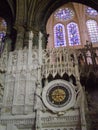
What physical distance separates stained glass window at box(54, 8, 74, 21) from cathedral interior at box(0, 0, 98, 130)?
7519 millimetres

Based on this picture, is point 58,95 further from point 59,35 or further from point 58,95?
point 59,35

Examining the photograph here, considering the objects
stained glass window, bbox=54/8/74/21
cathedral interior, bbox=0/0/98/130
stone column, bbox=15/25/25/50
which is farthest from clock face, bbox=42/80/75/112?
stained glass window, bbox=54/8/74/21

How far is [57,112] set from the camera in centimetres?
816

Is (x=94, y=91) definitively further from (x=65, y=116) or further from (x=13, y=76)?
(x=13, y=76)

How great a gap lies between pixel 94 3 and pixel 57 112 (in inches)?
309

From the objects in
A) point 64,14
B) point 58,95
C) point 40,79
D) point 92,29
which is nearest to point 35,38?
point 40,79

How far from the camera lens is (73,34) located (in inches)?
769

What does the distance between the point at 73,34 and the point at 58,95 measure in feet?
38.7

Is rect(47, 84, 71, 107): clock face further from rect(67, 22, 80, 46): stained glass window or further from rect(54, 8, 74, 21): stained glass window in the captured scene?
rect(54, 8, 74, 21): stained glass window

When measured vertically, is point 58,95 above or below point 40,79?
below

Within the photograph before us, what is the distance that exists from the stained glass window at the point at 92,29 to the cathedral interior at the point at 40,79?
6299 millimetres

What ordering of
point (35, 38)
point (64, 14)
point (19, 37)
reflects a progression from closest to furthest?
point (19, 37), point (35, 38), point (64, 14)

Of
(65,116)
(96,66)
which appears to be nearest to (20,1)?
(96,66)

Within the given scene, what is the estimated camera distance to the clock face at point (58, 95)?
8.50 meters
